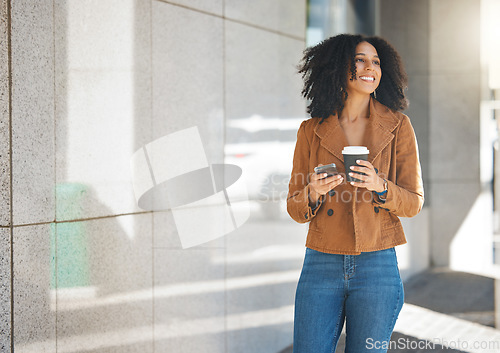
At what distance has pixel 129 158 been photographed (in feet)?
11.4

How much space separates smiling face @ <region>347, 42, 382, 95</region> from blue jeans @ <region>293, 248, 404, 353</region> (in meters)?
0.71

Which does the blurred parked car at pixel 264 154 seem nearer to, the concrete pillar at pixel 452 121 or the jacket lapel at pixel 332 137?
the jacket lapel at pixel 332 137

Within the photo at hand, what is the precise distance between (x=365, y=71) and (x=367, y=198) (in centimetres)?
55

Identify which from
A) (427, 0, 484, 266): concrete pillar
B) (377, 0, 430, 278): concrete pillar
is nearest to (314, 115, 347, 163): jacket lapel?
(377, 0, 430, 278): concrete pillar

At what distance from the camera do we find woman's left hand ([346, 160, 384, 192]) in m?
2.27

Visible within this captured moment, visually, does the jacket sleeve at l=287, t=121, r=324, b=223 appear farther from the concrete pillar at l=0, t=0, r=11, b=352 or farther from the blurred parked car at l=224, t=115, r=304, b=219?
the blurred parked car at l=224, t=115, r=304, b=219

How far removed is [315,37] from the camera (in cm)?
600

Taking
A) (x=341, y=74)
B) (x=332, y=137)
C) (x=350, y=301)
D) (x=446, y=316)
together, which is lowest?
(x=446, y=316)

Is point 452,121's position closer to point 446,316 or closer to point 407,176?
point 446,316

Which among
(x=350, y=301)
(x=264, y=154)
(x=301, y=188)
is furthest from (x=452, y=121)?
(x=350, y=301)

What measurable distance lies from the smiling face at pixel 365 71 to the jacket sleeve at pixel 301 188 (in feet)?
0.95

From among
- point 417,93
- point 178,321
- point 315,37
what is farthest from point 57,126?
point 417,93

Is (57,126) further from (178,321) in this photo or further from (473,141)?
(473,141)

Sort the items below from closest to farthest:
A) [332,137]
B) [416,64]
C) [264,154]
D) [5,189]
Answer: [332,137] < [5,189] < [264,154] < [416,64]
